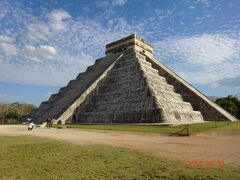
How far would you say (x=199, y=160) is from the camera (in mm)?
8438

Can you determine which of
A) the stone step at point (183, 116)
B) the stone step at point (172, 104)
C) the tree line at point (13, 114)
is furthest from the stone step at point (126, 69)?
the tree line at point (13, 114)

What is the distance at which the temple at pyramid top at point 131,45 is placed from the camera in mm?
42794

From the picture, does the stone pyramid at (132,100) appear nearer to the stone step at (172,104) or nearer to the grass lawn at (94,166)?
the stone step at (172,104)

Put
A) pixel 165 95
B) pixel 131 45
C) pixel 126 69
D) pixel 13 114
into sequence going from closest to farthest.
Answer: pixel 165 95
pixel 126 69
pixel 131 45
pixel 13 114

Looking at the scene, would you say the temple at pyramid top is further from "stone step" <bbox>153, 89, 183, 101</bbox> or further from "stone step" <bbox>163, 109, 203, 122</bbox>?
"stone step" <bbox>163, 109, 203, 122</bbox>

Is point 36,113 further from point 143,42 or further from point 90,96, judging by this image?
point 143,42

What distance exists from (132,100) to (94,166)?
1996 centimetres

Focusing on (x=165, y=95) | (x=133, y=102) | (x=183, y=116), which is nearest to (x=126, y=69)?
(x=165, y=95)

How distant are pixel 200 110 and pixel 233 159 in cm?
2466

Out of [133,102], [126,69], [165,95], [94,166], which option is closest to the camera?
[94,166]

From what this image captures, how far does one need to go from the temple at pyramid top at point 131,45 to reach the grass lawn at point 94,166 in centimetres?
3394

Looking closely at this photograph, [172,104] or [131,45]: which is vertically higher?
[131,45]

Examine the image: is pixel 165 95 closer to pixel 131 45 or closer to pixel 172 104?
pixel 172 104

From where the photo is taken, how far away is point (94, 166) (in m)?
7.95
